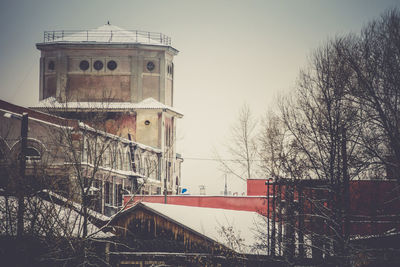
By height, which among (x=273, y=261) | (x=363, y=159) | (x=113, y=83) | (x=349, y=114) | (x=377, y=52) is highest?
(x=113, y=83)

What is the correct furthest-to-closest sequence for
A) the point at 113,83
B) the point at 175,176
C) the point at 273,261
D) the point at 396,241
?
the point at 175,176 → the point at 113,83 → the point at 273,261 → the point at 396,241

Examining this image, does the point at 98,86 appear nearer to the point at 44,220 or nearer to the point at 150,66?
the point at 150,66

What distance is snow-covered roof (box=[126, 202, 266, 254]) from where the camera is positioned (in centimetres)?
2483

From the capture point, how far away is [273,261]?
24562mm

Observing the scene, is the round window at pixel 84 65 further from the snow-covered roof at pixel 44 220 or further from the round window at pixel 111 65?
the snow-covered roof at pixel 44 220

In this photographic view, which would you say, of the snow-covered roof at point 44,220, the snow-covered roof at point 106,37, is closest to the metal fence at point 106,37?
the snow-covered roof at point 106,37

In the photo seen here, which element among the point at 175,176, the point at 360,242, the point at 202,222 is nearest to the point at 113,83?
the point at 175,176

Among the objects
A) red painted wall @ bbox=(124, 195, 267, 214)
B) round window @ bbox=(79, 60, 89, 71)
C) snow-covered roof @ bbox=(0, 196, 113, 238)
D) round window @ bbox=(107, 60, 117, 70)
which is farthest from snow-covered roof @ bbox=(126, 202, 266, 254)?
round window @ bbox=(79, 60, 89, 71)

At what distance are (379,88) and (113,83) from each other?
3956cm

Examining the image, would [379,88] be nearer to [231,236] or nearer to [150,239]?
[231,236]

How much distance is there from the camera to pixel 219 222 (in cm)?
2728

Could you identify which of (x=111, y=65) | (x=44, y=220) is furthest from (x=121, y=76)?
(x=44, y=220)

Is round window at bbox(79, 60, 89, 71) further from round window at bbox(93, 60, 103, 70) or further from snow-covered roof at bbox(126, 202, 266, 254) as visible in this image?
snow-covered roof at bbox(126, 202, 266, 254)

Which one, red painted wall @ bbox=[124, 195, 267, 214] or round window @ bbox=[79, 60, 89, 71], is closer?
red painted wall @ bbox=[124, 195, 267, 214]
